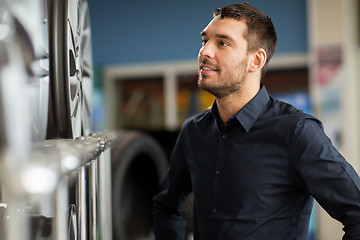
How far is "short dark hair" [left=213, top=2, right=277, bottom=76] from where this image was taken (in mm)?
1107

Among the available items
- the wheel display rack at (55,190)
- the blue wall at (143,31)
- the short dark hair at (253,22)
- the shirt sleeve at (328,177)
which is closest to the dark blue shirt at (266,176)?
the shirt sleeve at (328,177)

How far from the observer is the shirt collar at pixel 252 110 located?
111cm

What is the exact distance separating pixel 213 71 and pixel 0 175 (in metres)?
0.70

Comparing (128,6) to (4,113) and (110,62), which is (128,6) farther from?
(4,113)

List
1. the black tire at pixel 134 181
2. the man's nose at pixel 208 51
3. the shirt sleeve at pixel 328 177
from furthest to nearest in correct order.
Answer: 1. the black tire at pixel 134 181
2. the man's nose at pixel 208 51
3. the shirt sleeve at pixel 328 177

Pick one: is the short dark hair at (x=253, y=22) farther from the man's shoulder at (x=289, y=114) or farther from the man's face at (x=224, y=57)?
the man's shoulder at (x=289, y=114)

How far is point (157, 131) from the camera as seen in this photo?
2.40 meters

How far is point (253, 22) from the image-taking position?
1.12 m

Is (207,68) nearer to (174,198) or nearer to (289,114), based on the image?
(289,114)

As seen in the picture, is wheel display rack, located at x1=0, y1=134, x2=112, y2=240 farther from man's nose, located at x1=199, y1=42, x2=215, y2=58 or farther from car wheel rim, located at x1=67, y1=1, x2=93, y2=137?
man's nose, located at x1=199, y1=42, x2=215, y2=58

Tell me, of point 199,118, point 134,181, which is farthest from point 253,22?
point 134,181

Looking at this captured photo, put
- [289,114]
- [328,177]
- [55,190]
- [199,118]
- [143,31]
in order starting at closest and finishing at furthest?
[55,190] < [328,177] < [289,114] < [199,118] < [143,31]

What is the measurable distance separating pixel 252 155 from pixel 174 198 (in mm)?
316

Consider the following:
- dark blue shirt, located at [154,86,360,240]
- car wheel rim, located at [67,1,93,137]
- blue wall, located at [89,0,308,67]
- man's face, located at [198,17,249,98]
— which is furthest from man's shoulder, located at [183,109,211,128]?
blue wall, located at [89,0,308,67]
